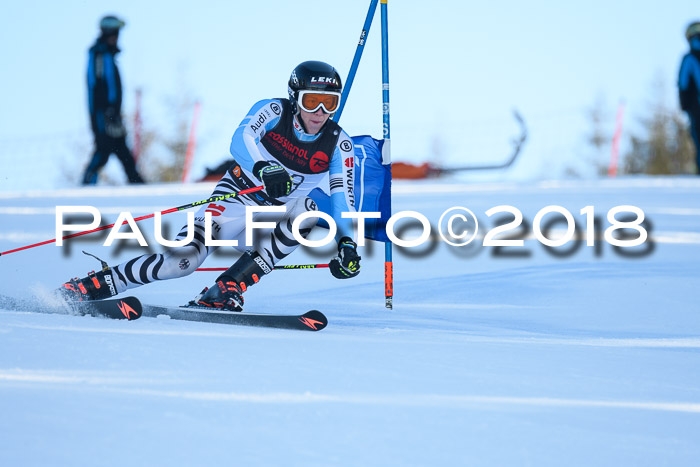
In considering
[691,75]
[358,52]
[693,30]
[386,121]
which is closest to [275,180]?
[386,121]

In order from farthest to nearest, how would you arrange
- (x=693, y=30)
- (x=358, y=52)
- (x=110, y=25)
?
1. (x=693, y=30)
2. (x=110, y=25)
3. (x=358, y=52)

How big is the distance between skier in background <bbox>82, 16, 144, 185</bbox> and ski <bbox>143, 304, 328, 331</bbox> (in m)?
6.84

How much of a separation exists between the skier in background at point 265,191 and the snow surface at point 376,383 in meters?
0.51

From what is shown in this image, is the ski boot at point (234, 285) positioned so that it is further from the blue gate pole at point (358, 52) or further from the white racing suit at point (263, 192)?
the blue gate pole at point (358, 52)

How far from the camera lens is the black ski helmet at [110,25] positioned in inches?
406

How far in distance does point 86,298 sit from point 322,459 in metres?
2.94

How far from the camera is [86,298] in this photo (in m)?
4.75

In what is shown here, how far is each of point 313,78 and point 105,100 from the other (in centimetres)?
693

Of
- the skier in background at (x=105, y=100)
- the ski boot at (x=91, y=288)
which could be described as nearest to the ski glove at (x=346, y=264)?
the ski boot at (x=91, y=288)

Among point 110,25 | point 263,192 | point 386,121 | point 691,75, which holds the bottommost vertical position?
point 263,192

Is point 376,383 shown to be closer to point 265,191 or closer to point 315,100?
point 265,191

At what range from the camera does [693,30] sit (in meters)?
10.6

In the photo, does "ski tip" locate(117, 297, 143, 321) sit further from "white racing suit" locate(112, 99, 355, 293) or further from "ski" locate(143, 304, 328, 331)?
"white racing suit" locate(112, 99, 355, 293)

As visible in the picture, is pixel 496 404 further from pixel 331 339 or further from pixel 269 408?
pixel 331 339
